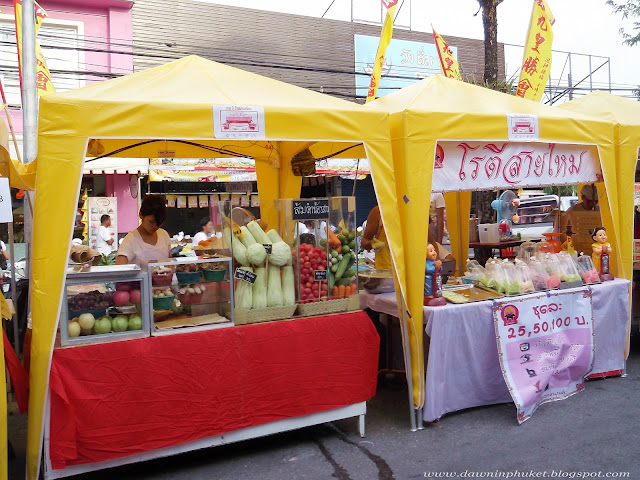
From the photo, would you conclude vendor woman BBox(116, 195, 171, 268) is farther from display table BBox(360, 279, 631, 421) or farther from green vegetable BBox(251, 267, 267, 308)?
display table BBox(360, 279, 631, 421)

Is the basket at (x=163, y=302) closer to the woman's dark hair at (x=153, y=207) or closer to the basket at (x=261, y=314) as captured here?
the basket at (x=261, y=314)

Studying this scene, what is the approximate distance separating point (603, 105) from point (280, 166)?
3509mm

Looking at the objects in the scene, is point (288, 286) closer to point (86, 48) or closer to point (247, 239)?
point (247, 239)

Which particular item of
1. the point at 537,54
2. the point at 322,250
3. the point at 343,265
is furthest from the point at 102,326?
the point at 537,54

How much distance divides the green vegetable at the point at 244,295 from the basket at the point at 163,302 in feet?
1.41

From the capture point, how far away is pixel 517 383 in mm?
4391

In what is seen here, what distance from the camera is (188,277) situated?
3.70m

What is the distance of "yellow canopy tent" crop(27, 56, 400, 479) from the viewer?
313 cm

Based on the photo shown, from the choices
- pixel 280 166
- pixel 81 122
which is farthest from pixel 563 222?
pixel 81 122

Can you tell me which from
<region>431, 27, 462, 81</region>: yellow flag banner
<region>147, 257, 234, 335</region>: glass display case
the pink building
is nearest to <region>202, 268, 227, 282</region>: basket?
<region>147, 257, 234, 335</region>: glass display case

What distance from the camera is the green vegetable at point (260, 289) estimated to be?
3854 millimetres

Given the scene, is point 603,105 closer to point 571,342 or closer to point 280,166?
point 571,342

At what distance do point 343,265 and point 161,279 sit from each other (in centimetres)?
134

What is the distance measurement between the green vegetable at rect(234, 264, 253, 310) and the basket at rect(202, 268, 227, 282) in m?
0.13
